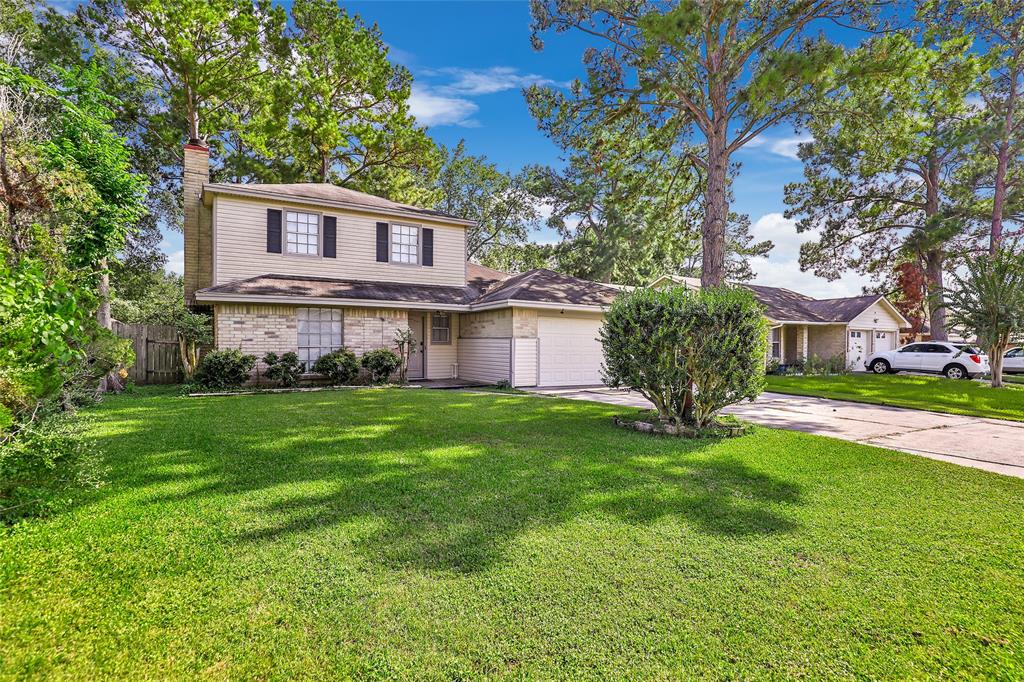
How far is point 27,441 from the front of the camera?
380 centimetres

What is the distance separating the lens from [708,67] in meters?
12.9

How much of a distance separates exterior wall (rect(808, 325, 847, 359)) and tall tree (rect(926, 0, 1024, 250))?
20.6ft

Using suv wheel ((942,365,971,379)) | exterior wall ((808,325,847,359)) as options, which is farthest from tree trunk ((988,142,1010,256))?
exterior wall ((808,325,847,359))

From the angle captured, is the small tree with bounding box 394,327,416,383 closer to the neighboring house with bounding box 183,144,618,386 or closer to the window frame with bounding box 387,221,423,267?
the neighboring house with bounding box 183,144,618,386

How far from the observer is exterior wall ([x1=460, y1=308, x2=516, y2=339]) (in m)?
13.9

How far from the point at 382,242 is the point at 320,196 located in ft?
7.57

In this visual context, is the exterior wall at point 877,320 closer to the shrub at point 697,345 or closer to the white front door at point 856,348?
the white front door at point 856,348

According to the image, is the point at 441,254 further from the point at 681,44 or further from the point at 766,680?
the point at 766,680

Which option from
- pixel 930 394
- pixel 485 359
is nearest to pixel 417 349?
pixel 485 359

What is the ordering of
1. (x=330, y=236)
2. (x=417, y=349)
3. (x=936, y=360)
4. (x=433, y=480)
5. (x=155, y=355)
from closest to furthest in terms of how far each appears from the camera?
(x=433, y=480) → (x=155, y=355) → (x=330, y=236) → (x=417, y=349) → (x=936, y=360)

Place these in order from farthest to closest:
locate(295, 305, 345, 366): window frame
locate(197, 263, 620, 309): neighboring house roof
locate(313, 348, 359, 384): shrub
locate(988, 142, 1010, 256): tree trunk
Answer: locate(988, 142, 1010, 256): tree trunk < locate(295, 305, 345, 366): window frame < locate(313, 348, 359, 384): shrub < locate(197, 263, 620, 309): neighboring house roof

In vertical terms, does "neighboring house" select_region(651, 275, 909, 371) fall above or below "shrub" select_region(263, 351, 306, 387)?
above

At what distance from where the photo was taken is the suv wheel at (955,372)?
19.5 m

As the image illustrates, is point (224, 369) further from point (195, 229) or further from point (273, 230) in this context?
point (195, 229)
